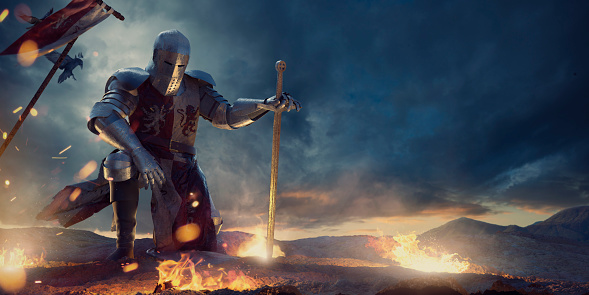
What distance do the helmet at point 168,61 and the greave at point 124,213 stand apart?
140cm

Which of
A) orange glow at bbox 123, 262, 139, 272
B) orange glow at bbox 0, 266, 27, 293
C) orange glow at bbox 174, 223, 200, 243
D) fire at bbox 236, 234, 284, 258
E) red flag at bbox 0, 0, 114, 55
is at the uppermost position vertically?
red flag at bbox 0, 0, 114, 55

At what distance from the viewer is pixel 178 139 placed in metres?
4.97

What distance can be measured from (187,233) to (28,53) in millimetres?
3000

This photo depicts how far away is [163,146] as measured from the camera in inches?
190

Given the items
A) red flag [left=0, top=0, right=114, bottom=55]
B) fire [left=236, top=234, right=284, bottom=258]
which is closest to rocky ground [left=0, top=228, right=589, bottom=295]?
fire [left=236, top=234, right=284, bottom=258]

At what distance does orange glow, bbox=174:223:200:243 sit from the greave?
0.59 m

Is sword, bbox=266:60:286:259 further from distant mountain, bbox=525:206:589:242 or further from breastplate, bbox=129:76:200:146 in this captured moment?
distant mountain, bbox=525:206:589:242

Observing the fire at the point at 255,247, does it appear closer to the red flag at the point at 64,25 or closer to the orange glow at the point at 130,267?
the orange glow at the point at 130,267

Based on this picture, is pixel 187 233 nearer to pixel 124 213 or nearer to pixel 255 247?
pixel 124 213

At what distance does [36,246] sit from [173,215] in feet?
17.9

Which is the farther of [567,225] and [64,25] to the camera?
[567,225]

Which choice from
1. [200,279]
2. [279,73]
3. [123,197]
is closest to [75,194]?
[123,197]

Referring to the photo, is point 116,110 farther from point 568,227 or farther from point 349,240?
point 568,227

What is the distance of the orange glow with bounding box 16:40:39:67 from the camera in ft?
13.9
